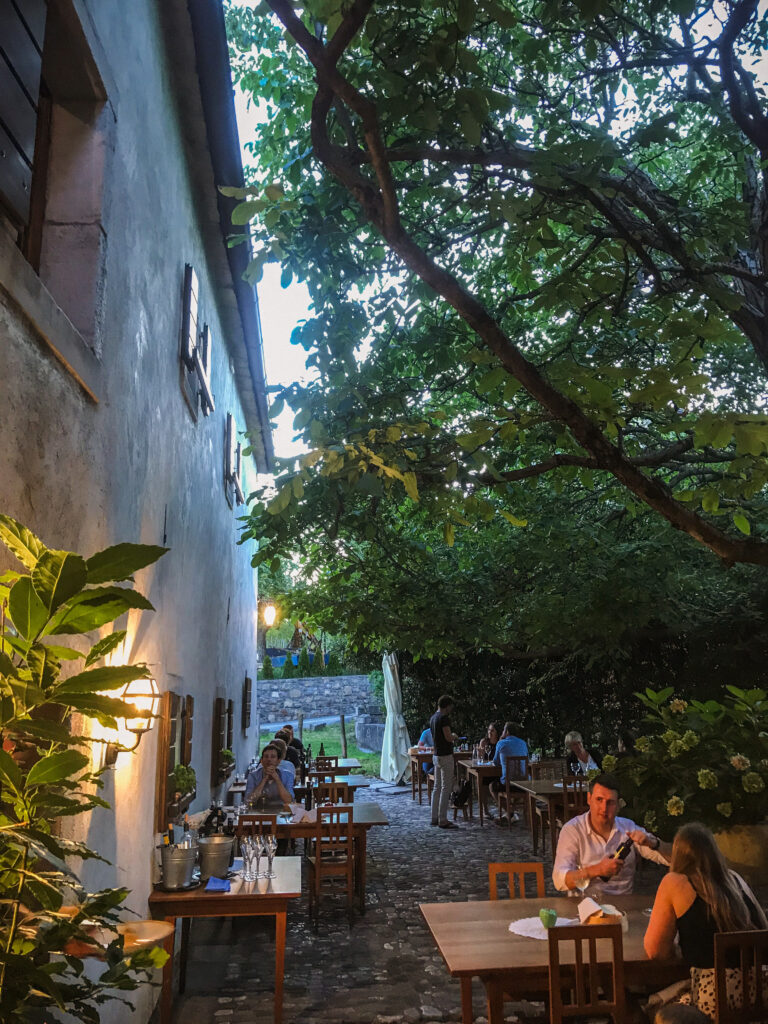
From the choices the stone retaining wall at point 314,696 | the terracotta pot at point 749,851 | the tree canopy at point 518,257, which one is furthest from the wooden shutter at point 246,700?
the stone retaining wall at point 314,696

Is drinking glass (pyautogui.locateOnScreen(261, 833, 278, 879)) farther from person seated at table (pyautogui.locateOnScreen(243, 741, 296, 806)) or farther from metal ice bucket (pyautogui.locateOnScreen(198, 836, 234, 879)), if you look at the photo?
person seated at table (pyautogui.locateOnScreen(243, 741, 296, 806))

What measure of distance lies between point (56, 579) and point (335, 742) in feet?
82.0

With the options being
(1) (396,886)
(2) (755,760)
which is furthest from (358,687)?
(2) (755,760)

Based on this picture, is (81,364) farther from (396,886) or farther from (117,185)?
(396,886)

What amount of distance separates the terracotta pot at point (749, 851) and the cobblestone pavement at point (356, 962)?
173cm

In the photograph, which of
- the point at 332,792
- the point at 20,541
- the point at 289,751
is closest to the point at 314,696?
the point at 289,751

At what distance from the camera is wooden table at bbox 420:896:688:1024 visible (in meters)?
3.70

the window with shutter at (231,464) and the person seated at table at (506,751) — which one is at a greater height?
the window with shutter at (231,464)

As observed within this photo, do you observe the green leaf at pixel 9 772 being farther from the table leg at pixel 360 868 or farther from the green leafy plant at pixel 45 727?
the table leg at pixel 360 868

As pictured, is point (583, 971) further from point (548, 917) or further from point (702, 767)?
point (702, 767)

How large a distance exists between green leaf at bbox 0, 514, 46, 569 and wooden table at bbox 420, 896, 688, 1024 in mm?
2882

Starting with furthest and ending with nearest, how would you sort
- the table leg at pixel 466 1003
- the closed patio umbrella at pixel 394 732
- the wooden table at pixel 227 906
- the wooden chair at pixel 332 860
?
the closed patio umbrella at pixel 394 732 → the wooden chair at pixel 332 860 → the wooden table at pixel 227 906 → the table leg at pixel 466 1003

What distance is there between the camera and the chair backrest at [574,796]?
9492mm

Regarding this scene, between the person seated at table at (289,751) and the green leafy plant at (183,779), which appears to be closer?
the green leafy plant at (183,779)
